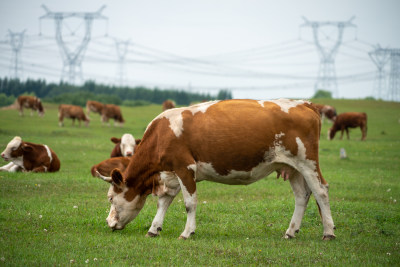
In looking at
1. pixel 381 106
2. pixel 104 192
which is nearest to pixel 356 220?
pixel 104 192

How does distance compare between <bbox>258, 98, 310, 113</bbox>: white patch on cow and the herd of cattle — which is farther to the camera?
<bbox>258, 98, 310, 113</bbox>: white patch on cow

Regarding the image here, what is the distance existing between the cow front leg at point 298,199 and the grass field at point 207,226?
0.25 meters

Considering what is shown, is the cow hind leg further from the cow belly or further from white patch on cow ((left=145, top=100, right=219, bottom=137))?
white patch on cow ((left=145, top=100, right=219, bottom=137))

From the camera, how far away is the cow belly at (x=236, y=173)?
353 inches

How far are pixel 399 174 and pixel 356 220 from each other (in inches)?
392

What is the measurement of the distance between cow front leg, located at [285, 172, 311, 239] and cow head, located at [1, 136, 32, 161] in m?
10.6

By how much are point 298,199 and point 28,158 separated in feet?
35.9

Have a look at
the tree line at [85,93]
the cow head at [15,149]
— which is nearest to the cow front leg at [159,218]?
the cow head at [15,149]

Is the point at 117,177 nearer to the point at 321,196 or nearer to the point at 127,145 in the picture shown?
the point at 321,196

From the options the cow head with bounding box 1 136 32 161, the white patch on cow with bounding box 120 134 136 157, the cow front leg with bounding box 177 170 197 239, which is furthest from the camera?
the white patch on cow with bounding box 120 134 136 157

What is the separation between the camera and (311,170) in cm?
881

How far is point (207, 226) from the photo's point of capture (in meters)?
9.88

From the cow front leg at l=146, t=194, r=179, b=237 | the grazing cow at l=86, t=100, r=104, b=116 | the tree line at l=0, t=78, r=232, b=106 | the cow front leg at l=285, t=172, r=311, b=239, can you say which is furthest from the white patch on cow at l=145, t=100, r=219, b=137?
the tree line at l=0, t=78, r=232, b=106

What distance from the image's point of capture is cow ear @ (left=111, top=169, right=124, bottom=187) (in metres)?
9.21
